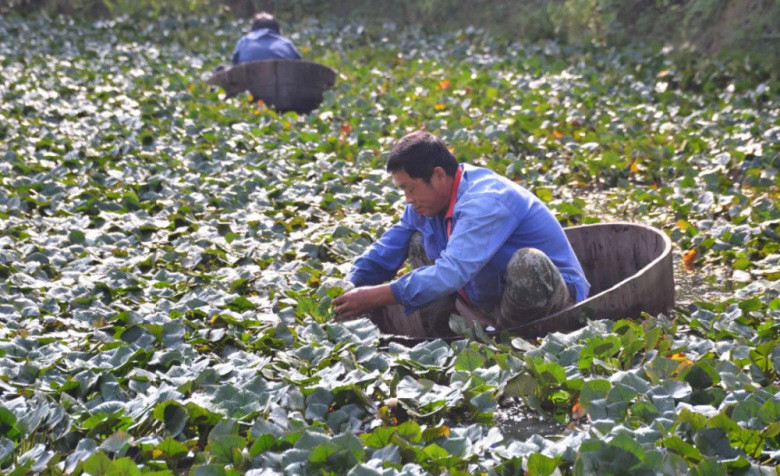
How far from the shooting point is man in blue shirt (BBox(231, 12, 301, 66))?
10.3 metres

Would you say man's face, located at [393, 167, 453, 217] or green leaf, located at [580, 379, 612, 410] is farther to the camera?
man's face, located at [393, 167, 453, 217]

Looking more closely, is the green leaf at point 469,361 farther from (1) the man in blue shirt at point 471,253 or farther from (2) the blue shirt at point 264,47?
(2) the blue shirt at point 264,47

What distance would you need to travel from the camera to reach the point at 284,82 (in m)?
9.88

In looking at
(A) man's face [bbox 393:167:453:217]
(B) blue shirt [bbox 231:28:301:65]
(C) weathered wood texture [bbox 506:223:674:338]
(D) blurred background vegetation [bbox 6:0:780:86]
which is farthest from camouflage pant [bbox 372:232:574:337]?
(B) blue shirt [bbox 231:28:301:65]

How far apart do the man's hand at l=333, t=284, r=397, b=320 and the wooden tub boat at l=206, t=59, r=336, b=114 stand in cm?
607

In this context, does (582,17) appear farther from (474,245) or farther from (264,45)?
(474,245)

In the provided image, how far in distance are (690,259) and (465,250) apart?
223 centimetres

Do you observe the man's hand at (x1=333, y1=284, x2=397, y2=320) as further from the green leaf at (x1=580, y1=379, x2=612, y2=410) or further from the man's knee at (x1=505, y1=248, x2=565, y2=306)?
the green leaf at (x1=580, y1=379, x2=612, y2=410)

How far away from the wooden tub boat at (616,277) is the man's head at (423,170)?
59 cm

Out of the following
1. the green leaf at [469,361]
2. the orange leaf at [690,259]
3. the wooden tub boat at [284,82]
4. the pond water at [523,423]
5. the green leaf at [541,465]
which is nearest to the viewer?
the green leaf at [541,465]

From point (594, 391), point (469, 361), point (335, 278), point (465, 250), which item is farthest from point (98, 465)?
point (335, 278)

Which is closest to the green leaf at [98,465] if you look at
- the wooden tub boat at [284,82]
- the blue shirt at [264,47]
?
the wooden tub boat at [284,82]

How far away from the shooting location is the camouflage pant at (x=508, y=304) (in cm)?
381

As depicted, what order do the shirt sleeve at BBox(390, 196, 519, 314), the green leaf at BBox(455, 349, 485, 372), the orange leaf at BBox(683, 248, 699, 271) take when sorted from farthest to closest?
1. the orange leaf at BBox(683, 248, 699, 271)
2. the shirt sleeve at BBox(390, 196, 519, 314)
3. the green leaf at BBox(455, 349, 485, 372)
